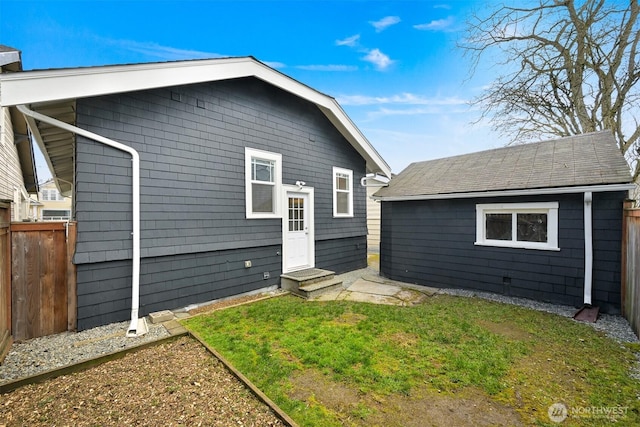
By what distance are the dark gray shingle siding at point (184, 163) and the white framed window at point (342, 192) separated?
3.74 ft

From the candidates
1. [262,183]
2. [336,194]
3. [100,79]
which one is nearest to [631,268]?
[336,194]

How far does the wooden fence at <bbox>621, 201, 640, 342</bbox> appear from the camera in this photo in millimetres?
3771

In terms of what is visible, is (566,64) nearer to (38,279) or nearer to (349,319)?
(349,319)

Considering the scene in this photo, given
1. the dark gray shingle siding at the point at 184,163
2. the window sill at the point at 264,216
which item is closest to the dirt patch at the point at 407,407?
the dark gray shingle siding at the point at 184,163

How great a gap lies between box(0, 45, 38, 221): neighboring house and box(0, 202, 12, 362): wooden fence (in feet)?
2.42

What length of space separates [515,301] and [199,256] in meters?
6.47

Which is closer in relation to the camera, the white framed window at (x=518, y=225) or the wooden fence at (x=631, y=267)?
the wooden fence at (x=631, y=267)

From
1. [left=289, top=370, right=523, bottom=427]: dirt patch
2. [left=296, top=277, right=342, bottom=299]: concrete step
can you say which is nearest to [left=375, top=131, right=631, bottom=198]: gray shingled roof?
[left=296, top=277, right=342, bottom=299]: concrete step

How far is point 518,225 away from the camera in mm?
5715

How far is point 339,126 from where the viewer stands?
26.3 feet

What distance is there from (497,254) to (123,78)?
778cm

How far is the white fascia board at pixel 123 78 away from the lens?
3372 millimetres

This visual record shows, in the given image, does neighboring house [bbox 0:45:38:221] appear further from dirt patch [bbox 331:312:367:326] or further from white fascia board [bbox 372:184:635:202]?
white fascia board [bbox 372:184:635:202]

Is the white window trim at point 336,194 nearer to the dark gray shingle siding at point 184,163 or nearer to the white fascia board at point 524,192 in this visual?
the dark gray shingle siding at point 184,163
